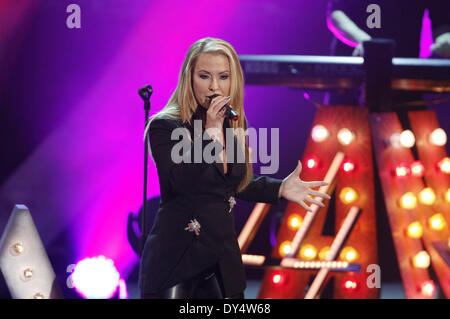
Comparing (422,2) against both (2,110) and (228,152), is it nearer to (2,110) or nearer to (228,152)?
(228,152)

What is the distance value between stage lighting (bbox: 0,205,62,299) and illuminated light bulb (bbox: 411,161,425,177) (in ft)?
6.19

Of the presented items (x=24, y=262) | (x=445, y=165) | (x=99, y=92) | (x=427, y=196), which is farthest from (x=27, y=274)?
(x=445, y=165)

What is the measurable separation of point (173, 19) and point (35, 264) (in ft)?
6.11

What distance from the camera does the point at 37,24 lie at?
3676 mm

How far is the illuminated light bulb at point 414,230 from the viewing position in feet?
9.94

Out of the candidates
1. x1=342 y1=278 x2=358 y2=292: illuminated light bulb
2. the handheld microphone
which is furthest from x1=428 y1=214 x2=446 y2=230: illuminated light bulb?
the handheld microphone

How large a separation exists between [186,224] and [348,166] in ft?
5.21

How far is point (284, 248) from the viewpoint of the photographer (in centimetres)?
306

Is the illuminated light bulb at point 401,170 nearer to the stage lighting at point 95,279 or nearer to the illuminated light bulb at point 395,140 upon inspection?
the illuminated light bulb at point 395,140

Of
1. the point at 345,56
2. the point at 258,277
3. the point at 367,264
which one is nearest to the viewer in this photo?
the point at 367,264

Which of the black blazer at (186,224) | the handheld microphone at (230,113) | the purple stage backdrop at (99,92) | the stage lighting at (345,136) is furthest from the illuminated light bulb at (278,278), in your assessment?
the handheld microphone at (230,113)

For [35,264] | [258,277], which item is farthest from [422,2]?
[35,264]

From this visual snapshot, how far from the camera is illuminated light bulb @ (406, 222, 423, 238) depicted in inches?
119
